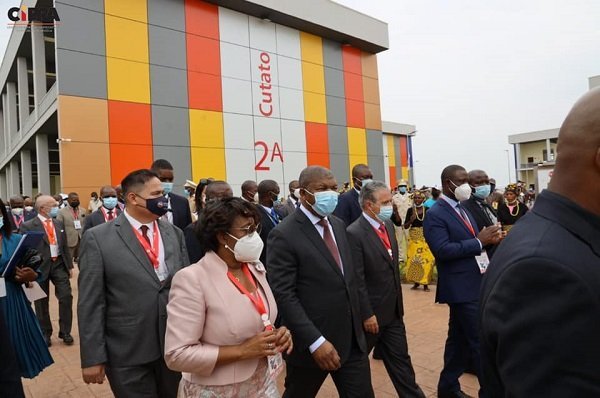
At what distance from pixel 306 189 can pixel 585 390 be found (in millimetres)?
2380

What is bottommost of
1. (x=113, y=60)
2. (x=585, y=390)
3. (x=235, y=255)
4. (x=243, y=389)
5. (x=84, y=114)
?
(x=243, y=389)

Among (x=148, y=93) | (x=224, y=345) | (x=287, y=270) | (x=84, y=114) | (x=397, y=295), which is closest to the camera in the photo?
(x=224, y=345)

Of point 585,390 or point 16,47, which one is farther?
point 16,47

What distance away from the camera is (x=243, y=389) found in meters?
2.12

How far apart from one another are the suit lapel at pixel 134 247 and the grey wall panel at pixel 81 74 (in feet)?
39.5

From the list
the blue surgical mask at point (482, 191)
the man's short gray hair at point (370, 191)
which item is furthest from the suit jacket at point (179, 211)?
the blue surgical mask at point (482, 191)

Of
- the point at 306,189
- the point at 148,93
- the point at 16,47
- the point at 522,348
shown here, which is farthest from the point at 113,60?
the point at 522,348

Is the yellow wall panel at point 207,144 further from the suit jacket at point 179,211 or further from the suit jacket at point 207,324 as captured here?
the suit jacket at point 207,324

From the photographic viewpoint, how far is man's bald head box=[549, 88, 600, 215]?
3.66 feet

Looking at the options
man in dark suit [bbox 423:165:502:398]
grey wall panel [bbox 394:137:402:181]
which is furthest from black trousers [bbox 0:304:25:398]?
grey wall panel [bbox 394:137:402:181]

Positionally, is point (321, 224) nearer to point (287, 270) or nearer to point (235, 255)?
point (287, 270)

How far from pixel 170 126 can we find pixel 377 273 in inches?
522

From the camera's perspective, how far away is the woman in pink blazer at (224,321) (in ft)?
6.54

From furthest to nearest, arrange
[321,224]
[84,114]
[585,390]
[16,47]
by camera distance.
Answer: [16,47], [84,114], [321,224], [585,390]
